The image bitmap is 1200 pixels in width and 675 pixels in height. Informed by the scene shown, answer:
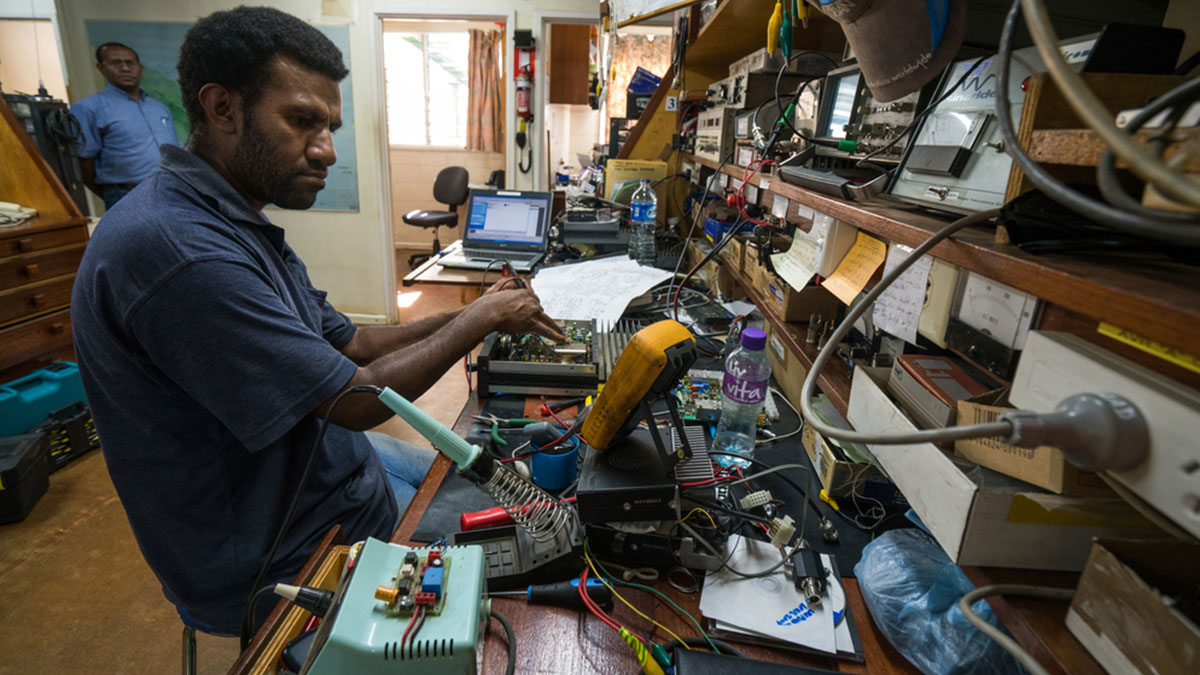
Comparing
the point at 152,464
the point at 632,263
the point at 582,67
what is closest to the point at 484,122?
the point at 582,67

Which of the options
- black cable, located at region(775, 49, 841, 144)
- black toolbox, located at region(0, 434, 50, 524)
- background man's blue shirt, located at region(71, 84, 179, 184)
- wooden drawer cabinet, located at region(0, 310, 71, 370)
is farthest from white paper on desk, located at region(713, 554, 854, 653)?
background man's blue shirt, located at region(71, 84, 179, 184)

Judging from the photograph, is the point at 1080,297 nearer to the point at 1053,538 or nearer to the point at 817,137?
the point at 1053,538

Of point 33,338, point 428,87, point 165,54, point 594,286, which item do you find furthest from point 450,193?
point 594,286

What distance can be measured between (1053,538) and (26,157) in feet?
12.4

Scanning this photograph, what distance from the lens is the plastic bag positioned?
63 centimetres

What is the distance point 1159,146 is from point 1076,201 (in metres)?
0.04

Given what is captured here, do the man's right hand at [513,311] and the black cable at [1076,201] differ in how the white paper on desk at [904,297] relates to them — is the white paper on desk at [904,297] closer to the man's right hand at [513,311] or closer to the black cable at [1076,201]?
the black cable at [1076,201]

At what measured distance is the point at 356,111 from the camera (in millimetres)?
3621

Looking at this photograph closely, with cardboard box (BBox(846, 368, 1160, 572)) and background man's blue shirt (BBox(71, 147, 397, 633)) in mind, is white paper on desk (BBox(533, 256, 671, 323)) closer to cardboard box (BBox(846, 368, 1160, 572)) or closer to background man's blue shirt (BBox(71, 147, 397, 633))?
background man's blue shirt (BBox(71, 147, 397, 633))

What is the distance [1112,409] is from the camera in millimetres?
351

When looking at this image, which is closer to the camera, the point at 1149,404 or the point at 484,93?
the point at 1149,404

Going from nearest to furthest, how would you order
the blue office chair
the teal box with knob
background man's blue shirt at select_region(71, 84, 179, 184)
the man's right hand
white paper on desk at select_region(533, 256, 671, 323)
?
the man's right hand < white paper on desk at select_region(533, 256, 671, 323) < the teal box with knob < background man's blue shirt at select_region(71, 84, 179, 184) < the blue office chair

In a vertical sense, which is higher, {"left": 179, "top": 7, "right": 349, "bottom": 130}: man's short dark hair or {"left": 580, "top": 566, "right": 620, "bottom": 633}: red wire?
{"left": 179, "top": 7, "right": 349, "bottom": 130}: man's short dark hair

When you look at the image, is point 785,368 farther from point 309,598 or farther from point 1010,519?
point 309,598
